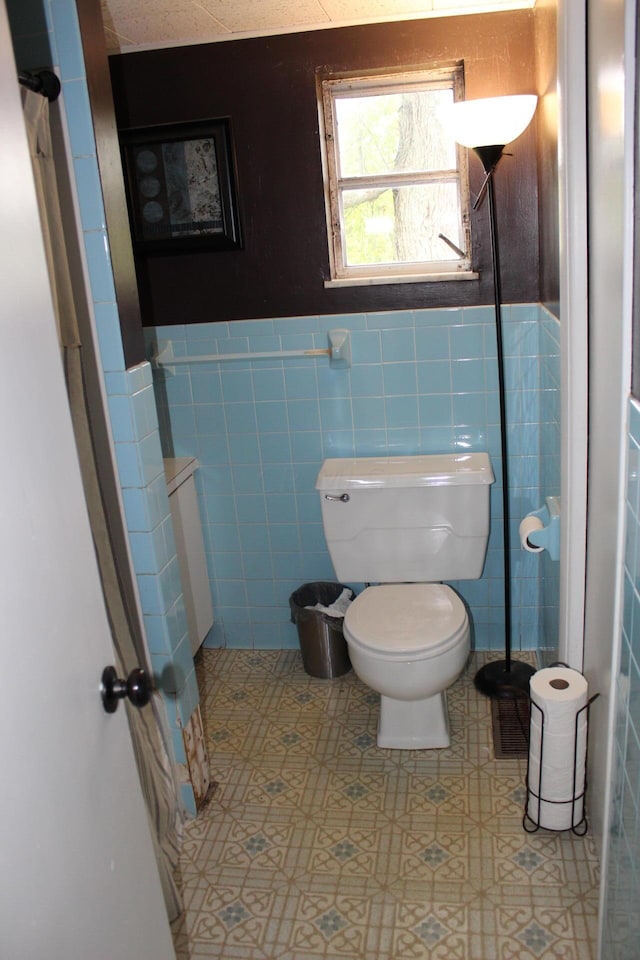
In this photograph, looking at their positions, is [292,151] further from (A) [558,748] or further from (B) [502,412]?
(A) [558,748]

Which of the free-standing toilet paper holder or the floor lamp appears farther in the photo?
the floor lamp

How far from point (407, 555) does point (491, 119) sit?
1371mm

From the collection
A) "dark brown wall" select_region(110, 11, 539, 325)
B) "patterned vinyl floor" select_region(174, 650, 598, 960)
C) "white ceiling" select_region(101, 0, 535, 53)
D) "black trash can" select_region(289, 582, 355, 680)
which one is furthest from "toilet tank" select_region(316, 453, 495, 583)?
"white ceiling" select_region(101, 0, 535, 53)

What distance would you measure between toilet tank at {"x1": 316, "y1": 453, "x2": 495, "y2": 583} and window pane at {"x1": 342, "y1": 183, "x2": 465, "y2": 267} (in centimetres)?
72

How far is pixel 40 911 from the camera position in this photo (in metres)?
0.99

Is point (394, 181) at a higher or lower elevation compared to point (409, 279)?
higher

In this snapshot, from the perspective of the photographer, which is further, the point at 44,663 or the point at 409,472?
the point at 409,472

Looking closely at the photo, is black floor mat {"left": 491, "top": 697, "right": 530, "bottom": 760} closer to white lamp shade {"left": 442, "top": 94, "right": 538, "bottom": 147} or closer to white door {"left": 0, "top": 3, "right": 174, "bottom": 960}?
white door {"left": 0, "top": 3, "right": 174, "bottom": 960}

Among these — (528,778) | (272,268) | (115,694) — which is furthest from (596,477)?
(272,268)

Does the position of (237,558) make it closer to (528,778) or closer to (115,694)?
(528,778)

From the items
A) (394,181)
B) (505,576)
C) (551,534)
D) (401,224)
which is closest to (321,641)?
(505,576)

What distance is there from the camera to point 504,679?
112 inches

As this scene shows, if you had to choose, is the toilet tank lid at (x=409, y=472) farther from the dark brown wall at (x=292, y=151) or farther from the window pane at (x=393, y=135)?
the window pane at (x=393, y=135)

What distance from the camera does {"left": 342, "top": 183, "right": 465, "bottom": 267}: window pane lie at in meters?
2.79
